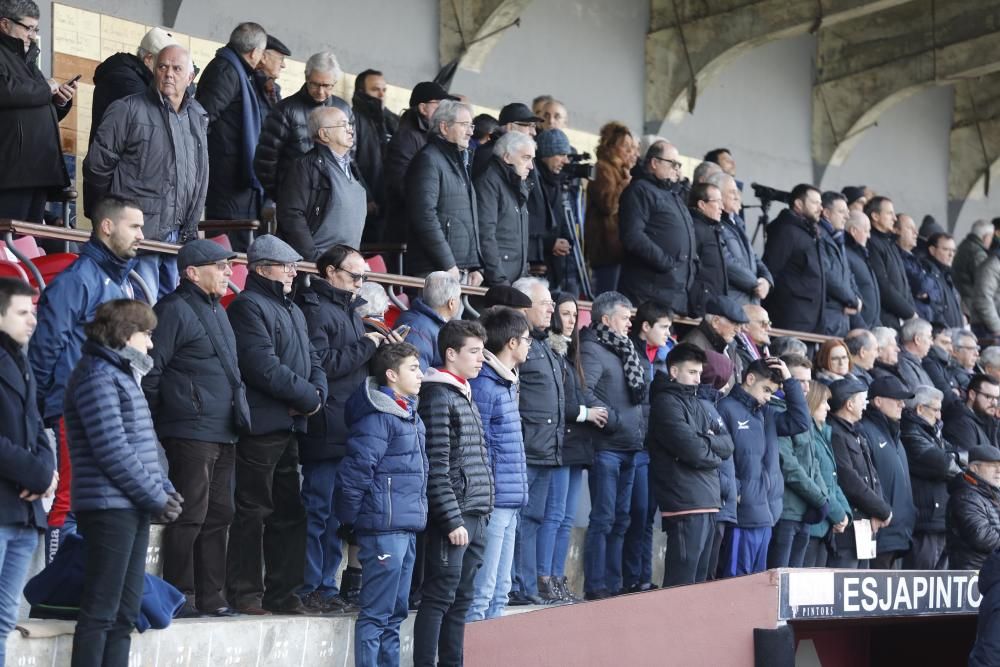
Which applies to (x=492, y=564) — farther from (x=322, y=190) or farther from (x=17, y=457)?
(x=17, y=457)

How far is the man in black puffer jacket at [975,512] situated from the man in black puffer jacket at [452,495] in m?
3.41

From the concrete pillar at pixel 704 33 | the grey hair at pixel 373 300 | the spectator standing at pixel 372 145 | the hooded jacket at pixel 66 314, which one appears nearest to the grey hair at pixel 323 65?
the spectator standing at pixel 372 145

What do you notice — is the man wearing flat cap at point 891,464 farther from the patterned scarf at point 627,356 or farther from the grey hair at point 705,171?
the patterned scarf at point 627,356

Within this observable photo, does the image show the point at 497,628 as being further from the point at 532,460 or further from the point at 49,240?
the point at 49,240

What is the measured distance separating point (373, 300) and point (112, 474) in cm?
240

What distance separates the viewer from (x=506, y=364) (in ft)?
24.1

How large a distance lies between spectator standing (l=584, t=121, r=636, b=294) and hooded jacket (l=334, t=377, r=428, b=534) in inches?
145

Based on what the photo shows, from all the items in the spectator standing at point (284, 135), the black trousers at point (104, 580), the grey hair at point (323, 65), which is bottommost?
the black trousers at point (104, 580)

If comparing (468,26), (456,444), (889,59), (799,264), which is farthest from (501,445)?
(889,59)

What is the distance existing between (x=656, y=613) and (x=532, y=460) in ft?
6.77

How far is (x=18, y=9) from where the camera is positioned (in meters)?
7.21

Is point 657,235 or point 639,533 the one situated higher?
point 657,235

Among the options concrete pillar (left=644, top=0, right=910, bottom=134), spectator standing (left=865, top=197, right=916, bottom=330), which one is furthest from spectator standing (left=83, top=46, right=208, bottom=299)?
concrete pillar (left=644, top=0, right=910, bottom=134)

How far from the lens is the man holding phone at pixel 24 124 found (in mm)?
7219
